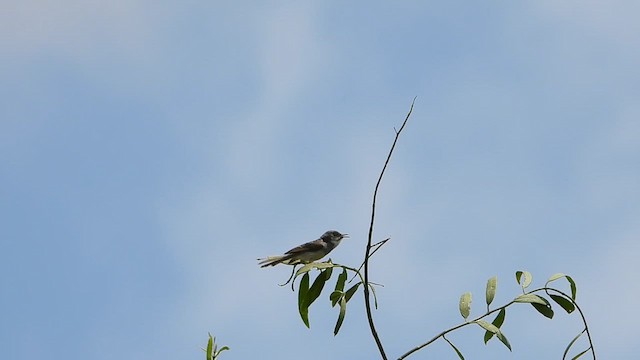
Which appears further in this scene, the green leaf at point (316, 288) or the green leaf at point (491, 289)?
the green leaf at point (316, 288)

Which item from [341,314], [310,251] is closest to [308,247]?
[310,251]

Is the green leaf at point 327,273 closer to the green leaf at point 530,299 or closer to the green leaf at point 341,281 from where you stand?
the green leaf at point 341,281

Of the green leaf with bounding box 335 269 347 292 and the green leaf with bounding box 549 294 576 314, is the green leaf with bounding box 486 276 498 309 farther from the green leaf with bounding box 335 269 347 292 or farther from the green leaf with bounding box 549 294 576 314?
the green leaf with bounding box 335 269 347 292

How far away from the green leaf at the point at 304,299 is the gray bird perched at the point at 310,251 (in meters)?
0.85

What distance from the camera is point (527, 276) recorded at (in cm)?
287

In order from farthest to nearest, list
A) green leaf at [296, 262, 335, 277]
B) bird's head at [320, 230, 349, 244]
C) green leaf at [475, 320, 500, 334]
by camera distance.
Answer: bird's head at [320, 230, 349, 244], green leaf at [296, 262, 335, 277], green leaf at [475, 320, 500, 334]

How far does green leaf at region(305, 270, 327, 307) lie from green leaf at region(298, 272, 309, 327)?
11 millimetres

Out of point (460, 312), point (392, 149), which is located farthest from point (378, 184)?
point (460, 312)

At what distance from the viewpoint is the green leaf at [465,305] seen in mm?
2684

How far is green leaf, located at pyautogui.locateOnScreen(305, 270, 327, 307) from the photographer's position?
3.06 metres

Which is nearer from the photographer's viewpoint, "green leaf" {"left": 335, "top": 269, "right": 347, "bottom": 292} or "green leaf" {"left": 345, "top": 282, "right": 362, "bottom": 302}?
"green leaf" {"left": 345, "top": 282, "right": 362, "bottom": 302}

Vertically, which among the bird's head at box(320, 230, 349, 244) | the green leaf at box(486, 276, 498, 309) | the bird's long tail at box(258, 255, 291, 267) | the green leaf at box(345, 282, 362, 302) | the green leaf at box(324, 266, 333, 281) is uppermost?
the bird's head at box(320, 230, 349, 244)

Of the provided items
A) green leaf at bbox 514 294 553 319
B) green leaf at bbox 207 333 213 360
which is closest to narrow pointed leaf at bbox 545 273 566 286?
green leaf at bbox 514 294 553 319

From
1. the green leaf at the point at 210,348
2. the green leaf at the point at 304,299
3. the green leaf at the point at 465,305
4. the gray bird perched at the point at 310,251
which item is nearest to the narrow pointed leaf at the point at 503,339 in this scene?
the green leaf at the point at 465,305
